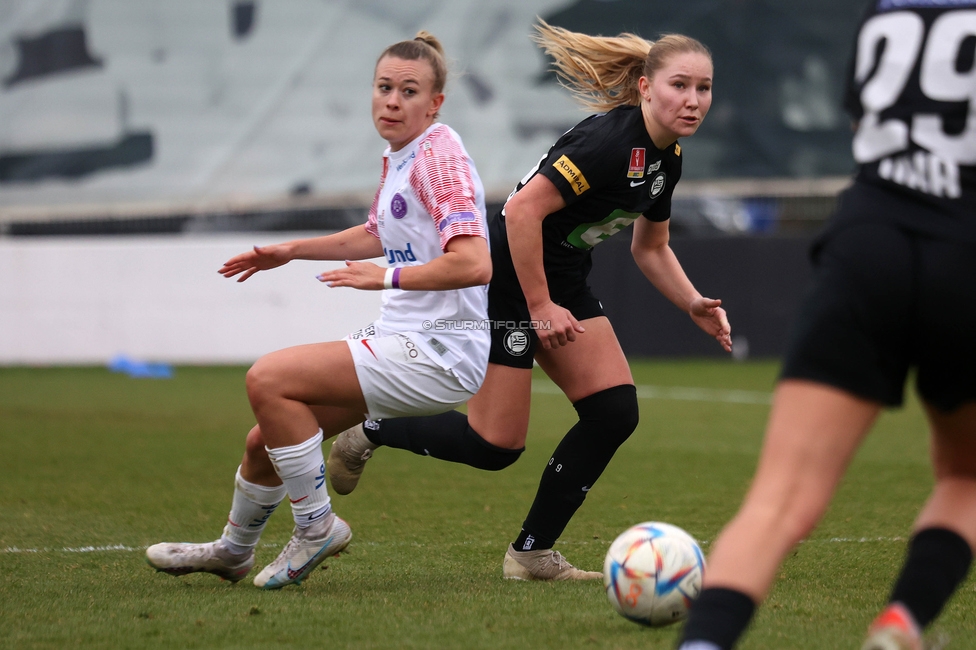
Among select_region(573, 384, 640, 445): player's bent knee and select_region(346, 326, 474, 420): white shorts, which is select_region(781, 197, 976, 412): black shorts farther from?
select_region(573, 384, 640, 445): player's bent knee

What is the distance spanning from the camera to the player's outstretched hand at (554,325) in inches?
153

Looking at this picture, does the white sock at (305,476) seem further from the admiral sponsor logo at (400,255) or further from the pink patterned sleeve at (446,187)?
the pink patterned sleeve at (446,187)

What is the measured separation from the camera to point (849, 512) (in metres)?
5.48

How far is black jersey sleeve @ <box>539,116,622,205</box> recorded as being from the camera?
3.96 metres

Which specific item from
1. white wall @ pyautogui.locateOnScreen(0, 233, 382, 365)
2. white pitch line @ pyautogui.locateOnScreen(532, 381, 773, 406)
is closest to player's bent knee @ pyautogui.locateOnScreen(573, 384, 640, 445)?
white pitch line @ pyautogui.locateOnScreen(532, 381, 773, 406)

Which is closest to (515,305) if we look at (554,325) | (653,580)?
(554,325)

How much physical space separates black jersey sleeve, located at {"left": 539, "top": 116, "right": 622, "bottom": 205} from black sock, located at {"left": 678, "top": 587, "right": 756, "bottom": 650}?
1960 mm

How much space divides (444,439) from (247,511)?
2.69 feet

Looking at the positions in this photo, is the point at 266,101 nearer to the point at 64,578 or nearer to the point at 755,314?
the point at 755,314

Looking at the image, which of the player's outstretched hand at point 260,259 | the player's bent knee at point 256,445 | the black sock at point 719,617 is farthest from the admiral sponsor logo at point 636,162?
the black sock at point 719,617

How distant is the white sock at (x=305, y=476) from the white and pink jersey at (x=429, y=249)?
46 cm

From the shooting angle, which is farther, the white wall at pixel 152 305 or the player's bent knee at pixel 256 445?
the white wall at pixel 152 305

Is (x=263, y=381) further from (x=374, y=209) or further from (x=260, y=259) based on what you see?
(x=374, y=209)

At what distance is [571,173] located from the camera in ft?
13.0
